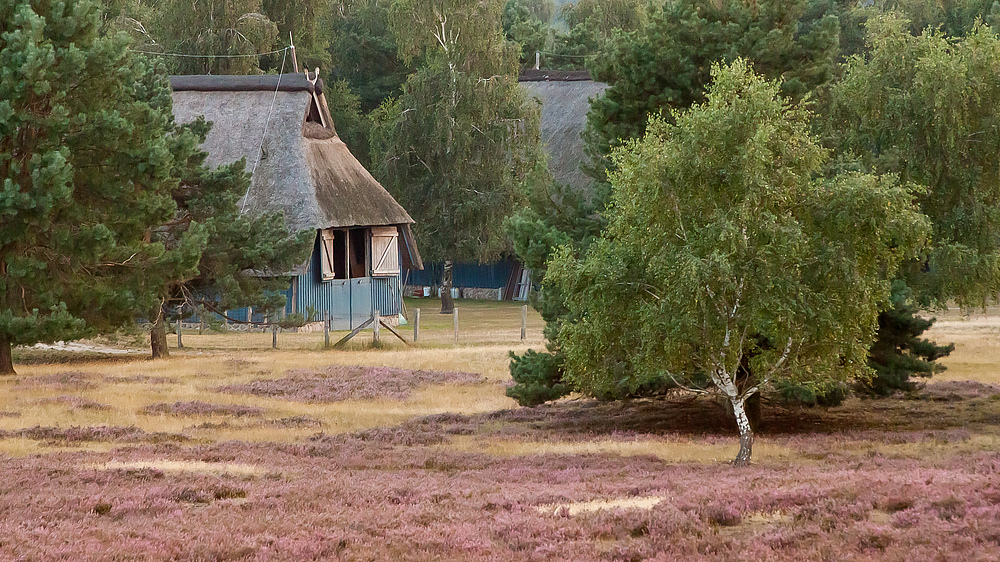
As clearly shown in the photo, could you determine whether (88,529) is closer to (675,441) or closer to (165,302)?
(675,441)

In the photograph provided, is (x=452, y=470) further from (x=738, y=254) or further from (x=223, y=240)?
(x=223, y=240)

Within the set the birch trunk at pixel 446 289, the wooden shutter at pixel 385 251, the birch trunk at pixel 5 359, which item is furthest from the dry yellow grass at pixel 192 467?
the birch trunk at pixel 446 289

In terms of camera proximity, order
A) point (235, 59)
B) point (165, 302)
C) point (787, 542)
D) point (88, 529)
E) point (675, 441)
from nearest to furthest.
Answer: point (787, 542)
point (88, 529)
point (675, 441)
point (165, 302)
point (235, 59)

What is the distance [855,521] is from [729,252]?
18.6ft

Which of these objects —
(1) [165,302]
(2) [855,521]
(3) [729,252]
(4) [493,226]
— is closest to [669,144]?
(3) [729,252]

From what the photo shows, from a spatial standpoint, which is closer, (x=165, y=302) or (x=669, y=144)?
(x=669, y=144)

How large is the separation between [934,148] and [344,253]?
87.3 ft

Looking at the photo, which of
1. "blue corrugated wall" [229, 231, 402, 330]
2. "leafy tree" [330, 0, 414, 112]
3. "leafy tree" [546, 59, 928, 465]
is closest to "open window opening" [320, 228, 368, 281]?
"blue corrugated wall" [229, 231, 402, 330]

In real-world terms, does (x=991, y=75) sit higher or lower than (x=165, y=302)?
higher

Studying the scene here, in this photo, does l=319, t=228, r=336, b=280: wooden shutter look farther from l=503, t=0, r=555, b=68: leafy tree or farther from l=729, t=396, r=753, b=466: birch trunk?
l=729, t=396, r=753, b=466: birch trunk

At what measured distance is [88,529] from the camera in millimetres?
10258

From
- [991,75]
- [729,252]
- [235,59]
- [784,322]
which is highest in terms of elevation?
[235,59]

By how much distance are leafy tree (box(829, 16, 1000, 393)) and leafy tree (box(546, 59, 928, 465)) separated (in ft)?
13.1

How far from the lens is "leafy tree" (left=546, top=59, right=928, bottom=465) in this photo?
14.7 metres
